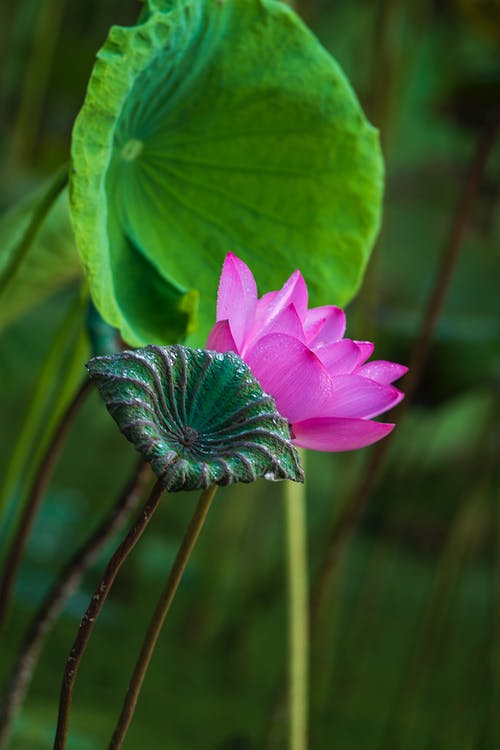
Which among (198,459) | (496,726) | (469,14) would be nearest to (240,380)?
(198,459)

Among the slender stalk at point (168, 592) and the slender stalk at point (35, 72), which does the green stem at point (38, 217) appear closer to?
the slender stalk at point (168, 592)

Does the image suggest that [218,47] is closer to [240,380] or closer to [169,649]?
[240,380]

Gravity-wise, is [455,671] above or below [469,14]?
below

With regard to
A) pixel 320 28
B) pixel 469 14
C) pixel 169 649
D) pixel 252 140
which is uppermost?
pixel 320 28

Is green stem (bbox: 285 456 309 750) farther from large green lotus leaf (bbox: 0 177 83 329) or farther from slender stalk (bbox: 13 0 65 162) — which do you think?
slender stalk (bbox: 13 0 65 162)

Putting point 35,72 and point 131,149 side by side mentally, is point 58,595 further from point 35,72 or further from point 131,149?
point 35,72

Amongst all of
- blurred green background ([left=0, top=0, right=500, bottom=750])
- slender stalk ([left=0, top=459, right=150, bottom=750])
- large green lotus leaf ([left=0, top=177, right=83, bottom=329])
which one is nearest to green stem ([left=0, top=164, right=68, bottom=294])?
large green lotus leaf ([left=0, top=177, right=83, bottom=329])
